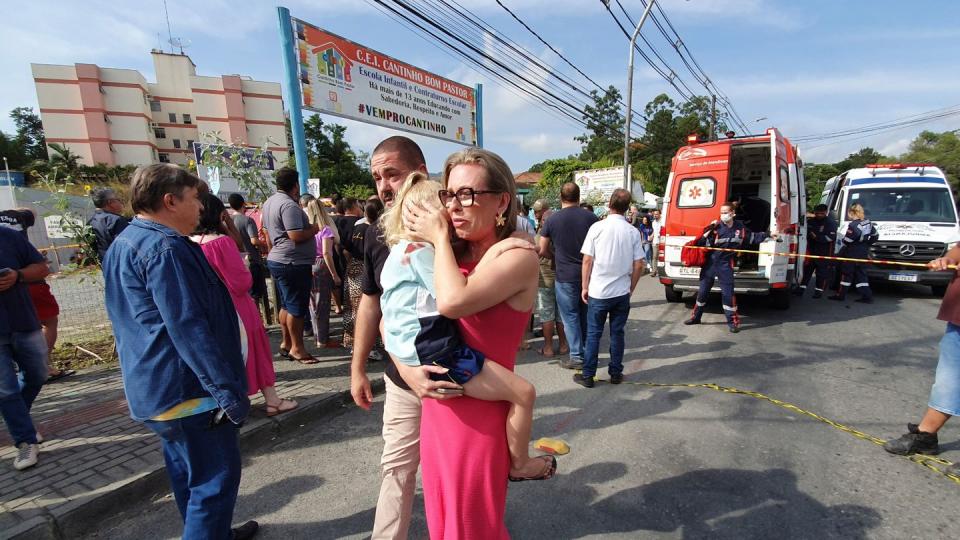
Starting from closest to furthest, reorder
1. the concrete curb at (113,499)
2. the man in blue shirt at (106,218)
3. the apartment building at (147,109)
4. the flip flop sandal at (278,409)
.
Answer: the concrete curb at (113,499), the flip flop sandal at (278,409), the man in blue shirt at (106,218), the apartment building at (147,109)

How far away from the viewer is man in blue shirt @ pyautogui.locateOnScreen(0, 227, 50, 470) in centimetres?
279

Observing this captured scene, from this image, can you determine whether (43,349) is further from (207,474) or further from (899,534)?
(899,534)

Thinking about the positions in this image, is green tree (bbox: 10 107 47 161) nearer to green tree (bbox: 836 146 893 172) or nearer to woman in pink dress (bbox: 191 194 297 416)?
woman in pink dress (bbox: 191 194 297 416)

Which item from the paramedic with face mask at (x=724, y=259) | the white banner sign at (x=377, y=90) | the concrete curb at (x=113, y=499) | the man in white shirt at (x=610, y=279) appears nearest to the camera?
the concrete curb at (x=113, y=499)

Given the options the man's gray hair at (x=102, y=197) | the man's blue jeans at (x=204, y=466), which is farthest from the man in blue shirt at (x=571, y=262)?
the man's gray hair at (x=102, y=197)

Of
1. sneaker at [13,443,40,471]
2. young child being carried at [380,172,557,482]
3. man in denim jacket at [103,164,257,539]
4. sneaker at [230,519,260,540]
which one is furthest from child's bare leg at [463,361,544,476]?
sneaker at [13,443,40,471]

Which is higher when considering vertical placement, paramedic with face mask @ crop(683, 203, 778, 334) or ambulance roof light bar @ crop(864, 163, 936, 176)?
ambulance roof light bar @ crop(864, 163, 936, 176)

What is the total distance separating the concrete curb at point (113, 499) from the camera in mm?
2318

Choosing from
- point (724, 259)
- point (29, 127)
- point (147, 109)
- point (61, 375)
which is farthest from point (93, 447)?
point (29, 127)

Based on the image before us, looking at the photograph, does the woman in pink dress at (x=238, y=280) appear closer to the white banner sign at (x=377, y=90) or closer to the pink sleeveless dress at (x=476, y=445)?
the pink sleeveless dress at (x=476, y=445)

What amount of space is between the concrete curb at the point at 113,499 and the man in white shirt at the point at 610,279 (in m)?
2.74

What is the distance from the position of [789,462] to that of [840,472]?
277 mm

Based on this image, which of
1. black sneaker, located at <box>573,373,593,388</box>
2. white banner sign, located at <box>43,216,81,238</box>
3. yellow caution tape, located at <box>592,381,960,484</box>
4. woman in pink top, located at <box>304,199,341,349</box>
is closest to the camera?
yellow caution tape, located at <box>592,381,960,484</box>

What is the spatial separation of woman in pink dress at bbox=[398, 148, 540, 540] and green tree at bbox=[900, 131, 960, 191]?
51252 mm
